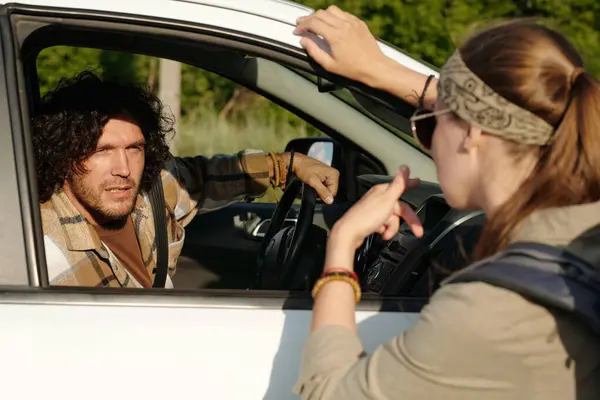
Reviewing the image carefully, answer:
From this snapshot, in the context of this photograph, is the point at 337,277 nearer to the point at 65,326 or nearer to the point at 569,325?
the point at 569,325

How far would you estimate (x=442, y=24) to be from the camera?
293 inches

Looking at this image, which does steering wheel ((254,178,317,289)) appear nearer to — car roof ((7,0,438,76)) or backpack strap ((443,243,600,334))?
car roof ((7,0,438,76))

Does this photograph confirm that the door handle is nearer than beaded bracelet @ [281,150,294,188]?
No

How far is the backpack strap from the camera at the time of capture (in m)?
1.42

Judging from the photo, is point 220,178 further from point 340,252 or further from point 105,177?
point 340,252

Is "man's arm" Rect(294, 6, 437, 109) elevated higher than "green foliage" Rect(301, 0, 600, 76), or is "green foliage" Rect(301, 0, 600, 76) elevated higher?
"green foliage" Rect(301, 0, 600, 76)

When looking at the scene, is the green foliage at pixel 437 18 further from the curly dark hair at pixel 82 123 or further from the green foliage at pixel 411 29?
the curly dark hair at pixel 82 123

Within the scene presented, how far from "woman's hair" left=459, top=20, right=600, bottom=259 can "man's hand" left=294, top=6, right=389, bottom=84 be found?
527 millimetres

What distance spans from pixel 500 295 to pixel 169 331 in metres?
0.65

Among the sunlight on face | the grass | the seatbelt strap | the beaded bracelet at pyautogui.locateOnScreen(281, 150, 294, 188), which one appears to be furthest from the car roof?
the grass

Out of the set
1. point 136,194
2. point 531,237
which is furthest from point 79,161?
point 531,237

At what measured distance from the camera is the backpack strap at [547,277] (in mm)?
1421

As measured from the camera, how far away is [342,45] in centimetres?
205

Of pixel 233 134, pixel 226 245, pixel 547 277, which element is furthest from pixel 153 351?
pixel 233 134
